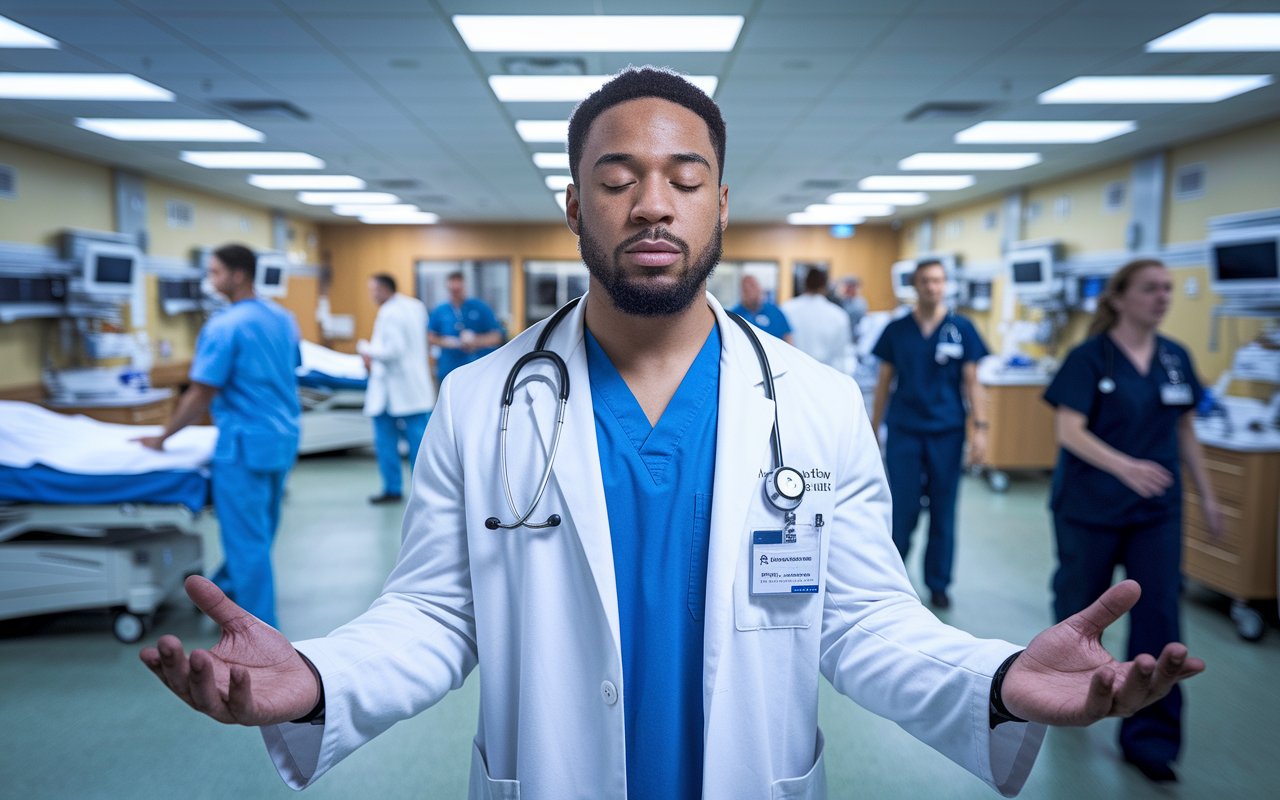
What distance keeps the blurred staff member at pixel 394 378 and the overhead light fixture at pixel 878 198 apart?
5.57 meters

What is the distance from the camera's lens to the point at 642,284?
104 cm

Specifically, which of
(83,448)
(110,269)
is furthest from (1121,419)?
(110,269)

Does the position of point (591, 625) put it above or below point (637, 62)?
below

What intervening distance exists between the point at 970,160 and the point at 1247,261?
282 centimetres

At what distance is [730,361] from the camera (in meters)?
1.18

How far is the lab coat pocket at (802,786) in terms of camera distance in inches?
41.1

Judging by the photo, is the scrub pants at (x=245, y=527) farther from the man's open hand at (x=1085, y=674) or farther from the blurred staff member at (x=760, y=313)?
the blurred staff member at (x=760, y=313)

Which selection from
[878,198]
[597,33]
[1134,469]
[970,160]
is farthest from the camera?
[878,198]

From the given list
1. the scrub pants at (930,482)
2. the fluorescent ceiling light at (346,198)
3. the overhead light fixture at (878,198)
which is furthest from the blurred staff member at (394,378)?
the overhead light fixture at (878,198)

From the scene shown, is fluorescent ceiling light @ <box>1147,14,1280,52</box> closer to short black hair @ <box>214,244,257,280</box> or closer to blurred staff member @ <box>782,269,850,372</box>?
blurred staff member @ <box>782,269,850,372</box>

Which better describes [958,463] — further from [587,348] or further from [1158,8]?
[587,348]

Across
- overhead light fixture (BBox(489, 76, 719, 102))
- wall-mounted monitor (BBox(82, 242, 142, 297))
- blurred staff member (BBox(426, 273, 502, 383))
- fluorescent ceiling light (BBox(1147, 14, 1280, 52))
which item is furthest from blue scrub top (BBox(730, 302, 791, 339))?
wall-mounted monitor (BBox(82, 242, 142, 297))

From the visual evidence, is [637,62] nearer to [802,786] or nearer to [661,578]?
[661,578]

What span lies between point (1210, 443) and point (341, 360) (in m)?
7.17
